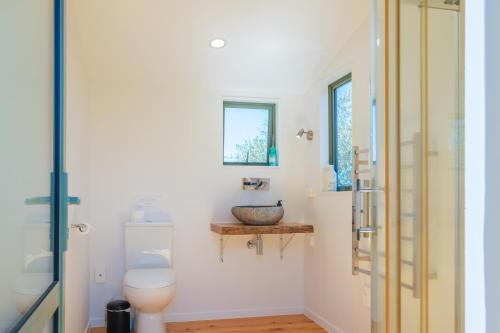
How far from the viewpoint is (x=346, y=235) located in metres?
3.24

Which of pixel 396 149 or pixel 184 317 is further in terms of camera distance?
pixel 184 317

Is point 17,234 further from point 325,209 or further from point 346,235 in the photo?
point 325,209

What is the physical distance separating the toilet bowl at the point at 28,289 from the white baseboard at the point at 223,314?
9.42 ft

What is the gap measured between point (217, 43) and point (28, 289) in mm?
2653

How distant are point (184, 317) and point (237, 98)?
1947mm

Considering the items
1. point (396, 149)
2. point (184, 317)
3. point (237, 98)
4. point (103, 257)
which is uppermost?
point (237, 98)

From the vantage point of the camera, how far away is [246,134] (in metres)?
4.16

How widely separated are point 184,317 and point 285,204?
130 centimetres

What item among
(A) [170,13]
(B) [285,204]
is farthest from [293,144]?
(A) [170,13]

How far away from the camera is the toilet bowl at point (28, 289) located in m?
0.85

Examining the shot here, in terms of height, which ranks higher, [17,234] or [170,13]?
[170,13]

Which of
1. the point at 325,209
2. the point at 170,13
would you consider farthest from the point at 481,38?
the point at 325,209

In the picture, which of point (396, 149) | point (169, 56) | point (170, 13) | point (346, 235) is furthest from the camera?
point (169, 56)

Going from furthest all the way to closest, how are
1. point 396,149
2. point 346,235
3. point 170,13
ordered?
point 346,235, point 170,13, point 396,149
